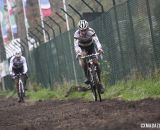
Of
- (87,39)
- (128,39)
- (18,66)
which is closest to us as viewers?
(87,39)

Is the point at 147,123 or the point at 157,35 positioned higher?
the point at 157,35

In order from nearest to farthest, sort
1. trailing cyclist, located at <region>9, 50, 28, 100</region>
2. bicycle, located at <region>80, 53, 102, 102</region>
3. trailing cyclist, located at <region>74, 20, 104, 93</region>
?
1. bicycle, located at <region>80, 53, 102, 102</region>
2. trailing cyclist, located at <region>74, 20, 104, 93</region>
3. trailing cyclist, located at <region>9, 50, 28, 100</region>

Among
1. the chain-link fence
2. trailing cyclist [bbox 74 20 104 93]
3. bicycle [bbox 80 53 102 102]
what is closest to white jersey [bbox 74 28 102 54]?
trailing cyclist [bbox 74 20 104 93]

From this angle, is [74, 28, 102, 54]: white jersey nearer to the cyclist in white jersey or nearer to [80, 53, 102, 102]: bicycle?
[80, 53, 102, 102]: bicycle

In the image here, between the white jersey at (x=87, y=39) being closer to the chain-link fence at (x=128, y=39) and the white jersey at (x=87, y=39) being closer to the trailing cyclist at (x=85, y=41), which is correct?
the trailing cyclist at (x=85, y=41)

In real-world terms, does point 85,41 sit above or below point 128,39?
below

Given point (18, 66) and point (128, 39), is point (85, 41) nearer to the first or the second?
point (128, 39)

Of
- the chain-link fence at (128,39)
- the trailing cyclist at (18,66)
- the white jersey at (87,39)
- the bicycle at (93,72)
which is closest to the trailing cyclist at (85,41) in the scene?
the white jersey at (87,39)

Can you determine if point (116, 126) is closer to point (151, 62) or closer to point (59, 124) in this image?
point (59, 124)

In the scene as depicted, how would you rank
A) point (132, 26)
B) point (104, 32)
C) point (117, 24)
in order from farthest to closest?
1. point (104, 32)
2. point (117, 24)
3. point (132, 26)

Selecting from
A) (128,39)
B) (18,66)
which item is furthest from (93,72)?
(18,66)

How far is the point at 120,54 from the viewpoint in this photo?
1677 cm

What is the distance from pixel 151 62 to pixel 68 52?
831 cm

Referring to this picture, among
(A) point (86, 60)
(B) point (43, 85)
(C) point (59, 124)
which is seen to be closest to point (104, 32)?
(A) point (86, 60)
